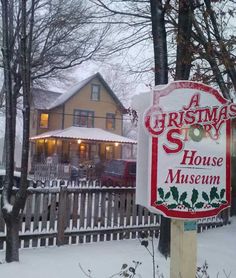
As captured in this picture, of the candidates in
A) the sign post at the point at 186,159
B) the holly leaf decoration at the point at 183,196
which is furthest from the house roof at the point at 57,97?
the holly leaf decoration at the point at 183,196

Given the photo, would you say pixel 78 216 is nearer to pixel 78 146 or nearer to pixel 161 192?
pixel 161 192

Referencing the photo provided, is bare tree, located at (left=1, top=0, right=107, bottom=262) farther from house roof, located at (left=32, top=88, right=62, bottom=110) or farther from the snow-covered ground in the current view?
house roof, located at (left=32, top=88, right=62, bottom=110)

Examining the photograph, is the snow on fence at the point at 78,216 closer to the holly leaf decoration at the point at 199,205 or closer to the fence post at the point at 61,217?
the fence post at the point at 61,217

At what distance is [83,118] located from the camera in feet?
116

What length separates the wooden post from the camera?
134 inches

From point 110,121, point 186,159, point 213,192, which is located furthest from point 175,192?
point 110,121

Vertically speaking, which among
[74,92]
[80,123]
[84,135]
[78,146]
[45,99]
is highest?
[74,92]

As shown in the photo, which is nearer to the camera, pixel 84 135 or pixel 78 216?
pixel 78 216

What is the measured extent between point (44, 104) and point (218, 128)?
33.1 m

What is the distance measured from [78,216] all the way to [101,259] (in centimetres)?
153

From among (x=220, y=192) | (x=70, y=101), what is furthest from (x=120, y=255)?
(x=70, y=101)

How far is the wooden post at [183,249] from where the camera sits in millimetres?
3416

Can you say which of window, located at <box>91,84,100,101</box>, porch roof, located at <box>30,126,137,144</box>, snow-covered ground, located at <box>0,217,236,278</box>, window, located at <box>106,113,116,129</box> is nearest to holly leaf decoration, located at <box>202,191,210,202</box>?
snow-covered ground, located at <box>0,217,236,278</box>

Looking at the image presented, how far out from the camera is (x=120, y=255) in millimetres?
6566
